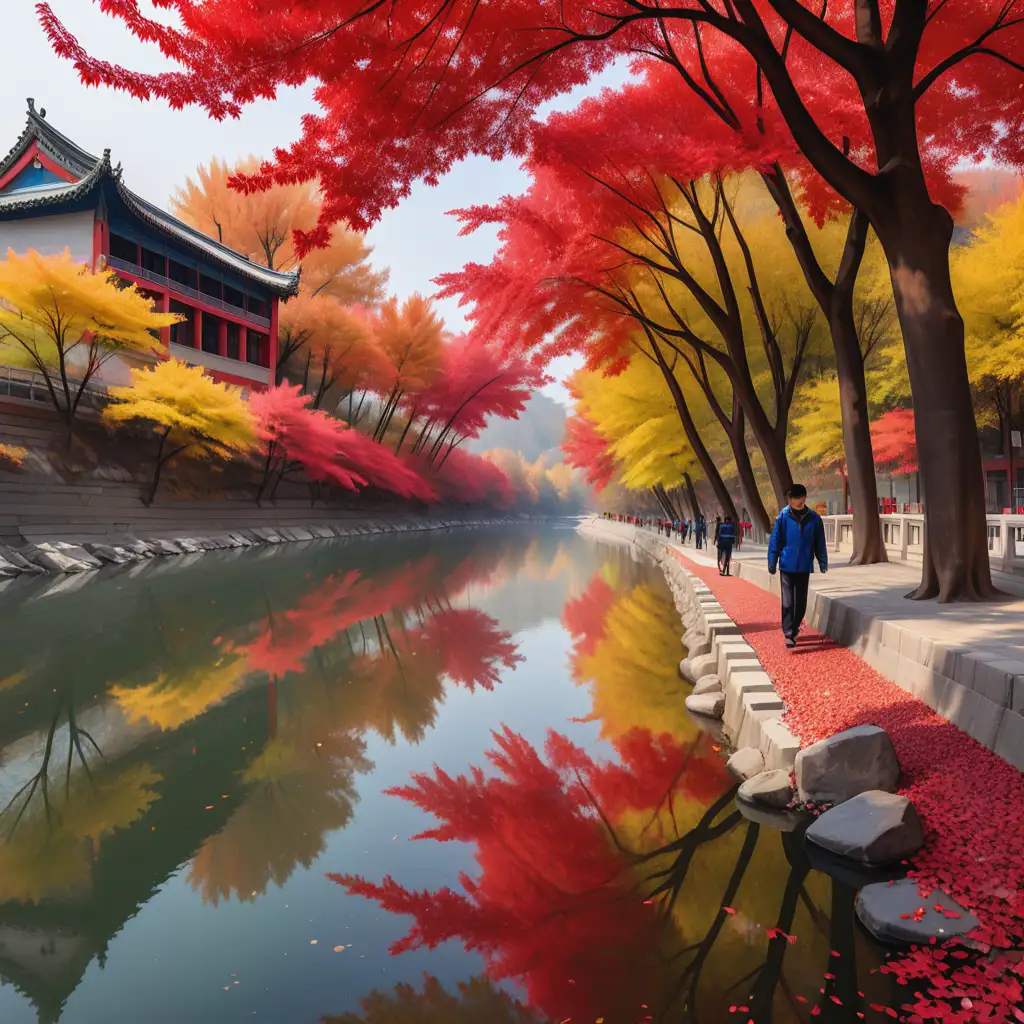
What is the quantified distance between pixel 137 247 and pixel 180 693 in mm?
28259

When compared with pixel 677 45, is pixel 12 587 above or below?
below

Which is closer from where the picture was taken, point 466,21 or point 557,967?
point 557,967

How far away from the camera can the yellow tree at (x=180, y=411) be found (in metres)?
24.3

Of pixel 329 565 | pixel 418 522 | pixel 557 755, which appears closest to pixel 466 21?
pixel 557 755

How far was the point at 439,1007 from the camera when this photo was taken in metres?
3.07

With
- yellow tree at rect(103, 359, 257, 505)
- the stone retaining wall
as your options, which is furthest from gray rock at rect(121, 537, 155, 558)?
the stone retaining wall

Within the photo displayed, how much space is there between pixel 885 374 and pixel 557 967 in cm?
2399

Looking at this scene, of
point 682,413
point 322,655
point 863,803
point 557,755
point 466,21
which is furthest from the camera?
point 682,413

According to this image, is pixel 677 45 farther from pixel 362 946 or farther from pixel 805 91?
pixel 362 946

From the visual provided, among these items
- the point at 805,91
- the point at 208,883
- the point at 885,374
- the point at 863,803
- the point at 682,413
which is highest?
the point at 805,91

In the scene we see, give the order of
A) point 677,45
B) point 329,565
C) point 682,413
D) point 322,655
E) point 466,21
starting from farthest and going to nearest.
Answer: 1. point 329,565
2. point 682,413
3. point 677,45
4. point 322,655
5. point 466,21

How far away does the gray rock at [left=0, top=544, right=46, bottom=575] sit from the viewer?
18391mm

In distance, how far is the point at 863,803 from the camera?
4121 millimetres

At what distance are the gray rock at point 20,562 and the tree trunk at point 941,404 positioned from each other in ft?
64.2
